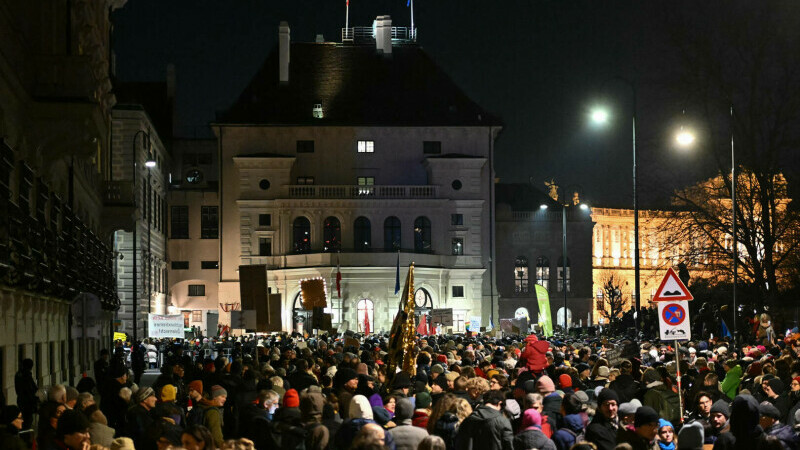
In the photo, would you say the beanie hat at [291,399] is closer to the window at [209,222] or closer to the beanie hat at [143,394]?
the beanie hat at [143,394]

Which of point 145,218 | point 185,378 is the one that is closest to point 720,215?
point 185,378

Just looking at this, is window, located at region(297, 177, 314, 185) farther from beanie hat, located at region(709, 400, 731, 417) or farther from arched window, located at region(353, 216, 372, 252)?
beanie hat, located at region(709, 400, 731, 417)

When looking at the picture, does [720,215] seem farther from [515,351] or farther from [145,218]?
[145,218]

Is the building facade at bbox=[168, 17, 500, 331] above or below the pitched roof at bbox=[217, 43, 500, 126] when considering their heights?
below

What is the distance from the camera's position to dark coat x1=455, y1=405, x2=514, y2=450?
11.5m

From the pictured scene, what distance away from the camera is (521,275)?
10169 centimetres

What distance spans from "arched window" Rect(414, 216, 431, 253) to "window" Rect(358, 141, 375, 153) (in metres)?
6.13

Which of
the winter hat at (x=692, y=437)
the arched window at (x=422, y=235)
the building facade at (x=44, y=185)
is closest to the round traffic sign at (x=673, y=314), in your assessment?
the winter hat at (x=692, y=437)

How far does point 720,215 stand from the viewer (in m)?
46.1

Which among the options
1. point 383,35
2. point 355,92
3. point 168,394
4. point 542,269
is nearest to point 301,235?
point 355,92

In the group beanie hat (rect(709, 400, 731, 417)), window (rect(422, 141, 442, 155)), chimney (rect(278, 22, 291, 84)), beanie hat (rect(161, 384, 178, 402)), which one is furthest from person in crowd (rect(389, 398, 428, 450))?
chimney (rect(278, 22, 291, 84))

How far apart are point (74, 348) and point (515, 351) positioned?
11.5 m

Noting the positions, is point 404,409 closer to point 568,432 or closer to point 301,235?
point 568,432

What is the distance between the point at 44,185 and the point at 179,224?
2725 inches
